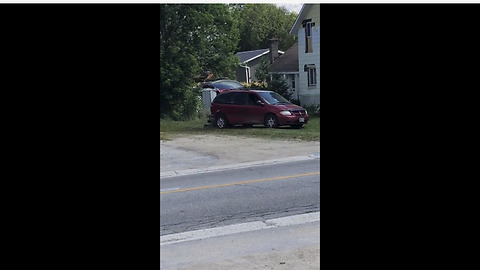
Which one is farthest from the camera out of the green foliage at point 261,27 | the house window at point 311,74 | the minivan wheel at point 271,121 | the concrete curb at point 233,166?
the minivan wheel at point 271,121

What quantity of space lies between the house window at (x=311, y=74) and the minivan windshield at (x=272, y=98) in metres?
0.64

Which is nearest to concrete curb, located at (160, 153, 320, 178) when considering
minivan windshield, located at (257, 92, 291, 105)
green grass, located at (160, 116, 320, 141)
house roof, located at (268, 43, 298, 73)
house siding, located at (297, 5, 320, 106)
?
green grass, located at (160, 116, 320, 141)

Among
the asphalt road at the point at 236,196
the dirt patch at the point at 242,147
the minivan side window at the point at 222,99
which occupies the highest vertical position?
the minivan side window at the point at 222,99

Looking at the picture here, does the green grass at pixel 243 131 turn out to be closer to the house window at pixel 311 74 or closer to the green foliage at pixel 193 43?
the house window at pixel 311 74

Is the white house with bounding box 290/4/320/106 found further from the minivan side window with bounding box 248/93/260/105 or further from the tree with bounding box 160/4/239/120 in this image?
the tree with bounding box 160/4/239/120

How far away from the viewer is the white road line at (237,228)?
15.4ft

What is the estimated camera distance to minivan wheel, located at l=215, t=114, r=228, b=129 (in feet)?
37.0

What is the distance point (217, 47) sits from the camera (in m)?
8.88

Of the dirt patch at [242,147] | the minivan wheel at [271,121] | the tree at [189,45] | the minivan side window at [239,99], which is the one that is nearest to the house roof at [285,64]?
the minivan wheel at [271,121]

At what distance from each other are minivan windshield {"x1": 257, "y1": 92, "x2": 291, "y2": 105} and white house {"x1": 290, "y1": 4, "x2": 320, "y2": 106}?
15.5 inches

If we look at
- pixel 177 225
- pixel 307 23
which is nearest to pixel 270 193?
pixel 177 225

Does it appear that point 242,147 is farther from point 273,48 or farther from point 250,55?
point 273,48
